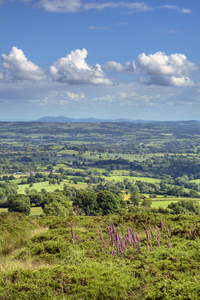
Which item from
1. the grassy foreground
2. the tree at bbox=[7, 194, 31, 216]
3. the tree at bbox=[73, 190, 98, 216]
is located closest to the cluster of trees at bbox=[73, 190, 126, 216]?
the tree at bbox=[73, 190, 98, 216]

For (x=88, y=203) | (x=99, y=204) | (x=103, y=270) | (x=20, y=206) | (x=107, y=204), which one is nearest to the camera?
(x=103, y=270)

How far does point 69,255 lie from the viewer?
50.0ft

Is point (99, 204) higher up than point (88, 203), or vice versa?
point (88, 203)

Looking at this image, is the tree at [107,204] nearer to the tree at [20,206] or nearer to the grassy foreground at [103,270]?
the tree at [20,206]

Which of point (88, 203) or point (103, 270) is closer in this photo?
point (103, 270)

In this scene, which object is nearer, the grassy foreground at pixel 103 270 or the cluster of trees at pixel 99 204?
the grassy foreground at pixel 103 270

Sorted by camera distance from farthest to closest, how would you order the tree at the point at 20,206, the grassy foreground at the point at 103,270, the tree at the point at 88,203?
1. the tree at the point at 20,206
2. the tree at the point at 88,203
3. the grassy foreground at the point at 103,270

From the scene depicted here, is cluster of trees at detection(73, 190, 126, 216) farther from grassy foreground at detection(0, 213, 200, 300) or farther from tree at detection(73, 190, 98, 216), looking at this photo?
grassy foreground at detection(0, 213, 200, 300)

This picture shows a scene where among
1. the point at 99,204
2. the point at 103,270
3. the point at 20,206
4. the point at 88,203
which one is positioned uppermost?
the point at 103,270

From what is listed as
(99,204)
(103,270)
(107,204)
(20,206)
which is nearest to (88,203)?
(99,204)

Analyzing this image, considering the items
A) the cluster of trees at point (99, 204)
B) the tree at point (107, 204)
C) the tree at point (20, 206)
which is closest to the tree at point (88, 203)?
the cluster of trees at point (99, 204)

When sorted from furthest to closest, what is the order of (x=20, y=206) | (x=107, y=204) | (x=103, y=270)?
(x=20, y=206), (x=107, y=204), (x=103, y=270)

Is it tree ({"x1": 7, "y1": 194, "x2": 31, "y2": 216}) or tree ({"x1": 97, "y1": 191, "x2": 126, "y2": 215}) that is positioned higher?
tree ({"x1": 97, "y1": 191, "x2": 126, "y2": 215})

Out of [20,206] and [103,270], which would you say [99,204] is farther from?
[103,270]
